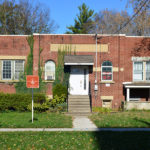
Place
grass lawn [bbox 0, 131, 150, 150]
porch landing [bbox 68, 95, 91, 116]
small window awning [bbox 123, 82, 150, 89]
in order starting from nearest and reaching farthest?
grass lawn [bbox 0, 131, 150, 150] → porch landing [bbox 68, 95, 91, 116] → small window awning [bbox 123, 82, 150, 89]

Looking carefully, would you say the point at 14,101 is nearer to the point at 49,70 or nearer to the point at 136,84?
the point at 49,70

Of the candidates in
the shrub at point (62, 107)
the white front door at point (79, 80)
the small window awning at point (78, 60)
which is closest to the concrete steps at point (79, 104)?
the shrub at point (62, 107)

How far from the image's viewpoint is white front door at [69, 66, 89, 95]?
2145cm

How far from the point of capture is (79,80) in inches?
847

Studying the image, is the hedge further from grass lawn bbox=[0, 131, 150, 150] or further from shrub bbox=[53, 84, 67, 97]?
grass lawn bbox=[0, 131, 150, 150]

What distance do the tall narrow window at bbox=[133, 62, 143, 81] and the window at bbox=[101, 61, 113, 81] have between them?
206cm

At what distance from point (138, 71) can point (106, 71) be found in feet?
8.94

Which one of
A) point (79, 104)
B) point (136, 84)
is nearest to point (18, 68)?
point (79, 104)

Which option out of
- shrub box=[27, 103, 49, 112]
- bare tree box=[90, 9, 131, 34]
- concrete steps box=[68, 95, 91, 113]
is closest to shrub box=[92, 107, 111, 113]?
concrete steps box=[68, 95, 91, 113]

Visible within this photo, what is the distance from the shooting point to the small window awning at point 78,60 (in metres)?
20.4

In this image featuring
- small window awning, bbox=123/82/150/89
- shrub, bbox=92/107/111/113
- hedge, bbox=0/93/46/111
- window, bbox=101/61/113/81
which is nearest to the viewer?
hedge, bbox=0/93/46/111

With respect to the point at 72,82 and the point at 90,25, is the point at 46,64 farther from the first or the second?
the point at 90,25

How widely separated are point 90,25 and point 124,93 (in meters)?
26.0

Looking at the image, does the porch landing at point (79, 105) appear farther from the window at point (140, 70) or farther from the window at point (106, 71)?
the window at point (140, 70)
